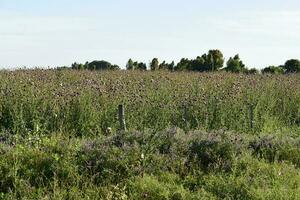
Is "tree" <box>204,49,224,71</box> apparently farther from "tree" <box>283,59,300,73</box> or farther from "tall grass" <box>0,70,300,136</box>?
"tall grass" <box>0,70,300,136</box>

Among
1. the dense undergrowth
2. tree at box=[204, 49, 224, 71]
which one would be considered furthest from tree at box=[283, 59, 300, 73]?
the dense undergrowth

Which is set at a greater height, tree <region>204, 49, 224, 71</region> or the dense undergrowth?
tree <region>204, 49, 224, 71</region>

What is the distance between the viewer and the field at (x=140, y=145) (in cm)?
704

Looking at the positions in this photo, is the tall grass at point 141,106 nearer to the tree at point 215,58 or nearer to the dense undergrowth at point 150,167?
the dense undergrowth at point 150,167

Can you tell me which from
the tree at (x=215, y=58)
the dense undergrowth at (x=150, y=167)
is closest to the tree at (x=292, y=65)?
the tree at (x=215, y=58)

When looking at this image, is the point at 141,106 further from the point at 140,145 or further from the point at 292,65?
the point at 292,65

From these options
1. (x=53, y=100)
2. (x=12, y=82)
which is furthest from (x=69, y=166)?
(x=12, y=82)

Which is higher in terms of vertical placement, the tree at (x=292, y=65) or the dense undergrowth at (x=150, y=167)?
the tree at (x=292, y=65)

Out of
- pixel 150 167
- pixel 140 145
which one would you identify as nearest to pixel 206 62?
pixel 140 145

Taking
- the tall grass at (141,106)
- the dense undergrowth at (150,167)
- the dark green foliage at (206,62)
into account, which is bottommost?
the dense undergrowth at (150,167)

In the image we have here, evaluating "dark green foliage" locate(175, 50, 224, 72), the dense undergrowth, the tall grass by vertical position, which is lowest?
the dense undergrowth

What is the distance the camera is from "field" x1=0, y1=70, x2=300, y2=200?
7.04 m

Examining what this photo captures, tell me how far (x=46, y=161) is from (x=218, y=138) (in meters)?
2.53

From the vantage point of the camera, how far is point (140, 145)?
8.07 metres
